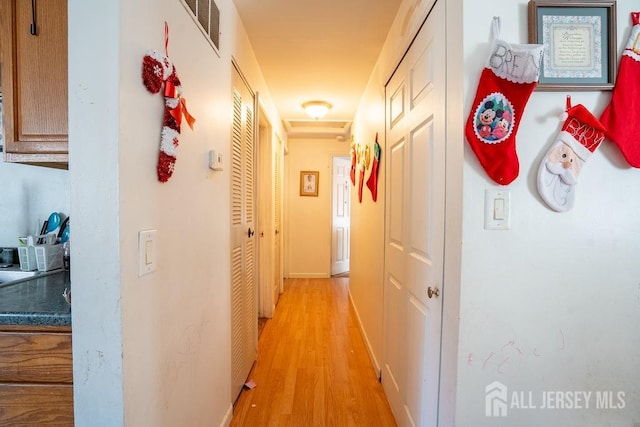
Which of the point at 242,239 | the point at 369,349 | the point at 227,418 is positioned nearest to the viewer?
the point at 227,418

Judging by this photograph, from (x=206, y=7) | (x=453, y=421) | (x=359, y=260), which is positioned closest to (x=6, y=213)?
(x=206, y=7)

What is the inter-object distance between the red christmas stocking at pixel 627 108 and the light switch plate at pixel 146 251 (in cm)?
147

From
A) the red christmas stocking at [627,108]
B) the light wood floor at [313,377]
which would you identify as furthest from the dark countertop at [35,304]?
the red christmas stocking at [627,108]

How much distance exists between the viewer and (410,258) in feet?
4.76

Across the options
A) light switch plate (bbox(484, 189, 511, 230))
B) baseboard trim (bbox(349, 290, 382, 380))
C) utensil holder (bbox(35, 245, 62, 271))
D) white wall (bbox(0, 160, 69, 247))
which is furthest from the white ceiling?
baseboard trim (bbox(349, 290, 382, 380))

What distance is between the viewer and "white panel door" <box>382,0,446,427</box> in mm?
1142

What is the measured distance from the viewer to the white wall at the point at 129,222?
2.35 feet

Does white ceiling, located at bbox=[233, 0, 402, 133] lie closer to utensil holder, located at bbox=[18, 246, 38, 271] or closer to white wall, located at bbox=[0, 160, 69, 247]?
white wall, located at bbox=[0, 160, 69, 247]

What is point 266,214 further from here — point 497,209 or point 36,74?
point 497,209

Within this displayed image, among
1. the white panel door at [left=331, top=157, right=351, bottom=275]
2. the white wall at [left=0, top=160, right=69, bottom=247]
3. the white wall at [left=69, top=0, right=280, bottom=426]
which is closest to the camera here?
the white wall at [left=69, top=0, right=280, bottom=426]

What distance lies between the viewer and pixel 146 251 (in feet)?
2.75

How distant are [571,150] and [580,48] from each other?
1.15 feet

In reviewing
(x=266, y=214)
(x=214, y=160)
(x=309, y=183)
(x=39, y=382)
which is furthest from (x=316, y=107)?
(x=39, y=382)

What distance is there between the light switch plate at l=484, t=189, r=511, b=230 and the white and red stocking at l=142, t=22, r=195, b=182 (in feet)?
3.42
